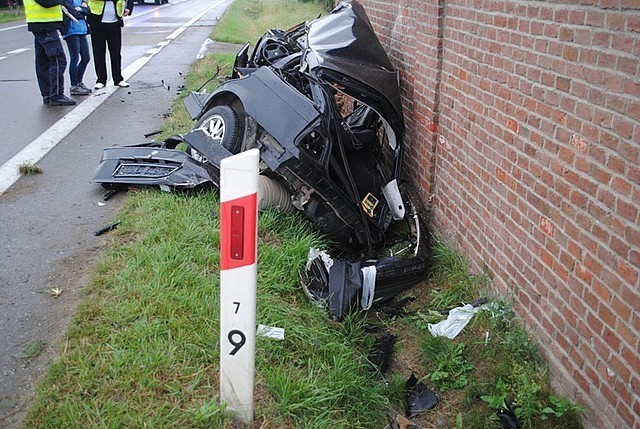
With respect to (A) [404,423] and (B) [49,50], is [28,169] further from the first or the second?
(A) [404,423]

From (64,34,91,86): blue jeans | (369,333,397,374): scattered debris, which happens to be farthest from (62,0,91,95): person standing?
(369,333,397,374): scattered debris

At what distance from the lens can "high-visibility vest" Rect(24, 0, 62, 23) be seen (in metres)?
9.04

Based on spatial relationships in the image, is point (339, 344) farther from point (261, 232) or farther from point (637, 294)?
point (637, 294)

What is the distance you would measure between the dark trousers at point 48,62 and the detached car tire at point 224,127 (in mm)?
4850

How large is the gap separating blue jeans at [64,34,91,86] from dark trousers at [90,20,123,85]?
0.17 metres

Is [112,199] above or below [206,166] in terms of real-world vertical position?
below

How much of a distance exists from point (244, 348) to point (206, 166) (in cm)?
280

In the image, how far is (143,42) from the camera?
17562 millimetres

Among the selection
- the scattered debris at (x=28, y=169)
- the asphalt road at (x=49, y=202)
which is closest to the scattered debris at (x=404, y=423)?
the asphalt road at (x=49, y=202)

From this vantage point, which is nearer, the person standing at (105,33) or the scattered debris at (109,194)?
the scattered debris at (109,194)

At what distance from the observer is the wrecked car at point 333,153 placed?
15.1 feet

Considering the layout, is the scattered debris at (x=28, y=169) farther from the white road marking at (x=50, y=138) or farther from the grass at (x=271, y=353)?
the grass at (x=271, y=353)

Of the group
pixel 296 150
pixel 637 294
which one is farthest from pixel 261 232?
pixel 637 294

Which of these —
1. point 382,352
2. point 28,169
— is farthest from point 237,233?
point 28,169
